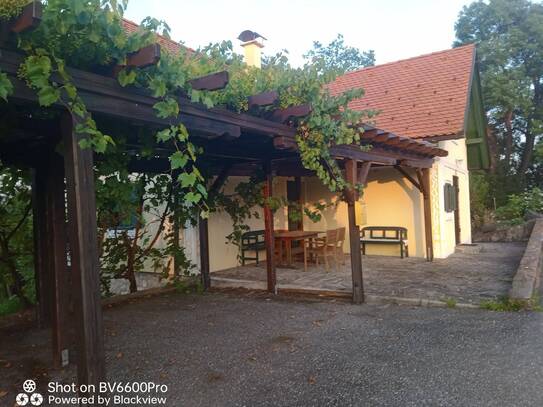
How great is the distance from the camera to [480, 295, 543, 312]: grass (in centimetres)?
545

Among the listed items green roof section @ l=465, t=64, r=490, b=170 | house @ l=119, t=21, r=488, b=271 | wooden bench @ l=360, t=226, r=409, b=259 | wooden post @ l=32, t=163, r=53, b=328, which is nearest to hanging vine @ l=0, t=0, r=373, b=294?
wooden post @ l=32, t=163, r=53, b=328

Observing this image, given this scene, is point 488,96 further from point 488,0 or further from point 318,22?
point 318,22

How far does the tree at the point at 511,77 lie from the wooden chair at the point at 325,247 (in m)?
15.5

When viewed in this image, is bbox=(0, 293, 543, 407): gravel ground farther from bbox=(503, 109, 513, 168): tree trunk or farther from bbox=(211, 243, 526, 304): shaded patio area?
bbox=(503, 109, 513, 168): tree trunk

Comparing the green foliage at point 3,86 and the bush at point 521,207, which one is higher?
the green foliage at point 3,86

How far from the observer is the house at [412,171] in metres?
9.85

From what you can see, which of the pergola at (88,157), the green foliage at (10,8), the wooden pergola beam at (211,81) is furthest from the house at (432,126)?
the green foliage at (10,8)

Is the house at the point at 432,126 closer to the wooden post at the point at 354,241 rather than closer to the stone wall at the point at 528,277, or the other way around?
the stone wall at the point at 528,277

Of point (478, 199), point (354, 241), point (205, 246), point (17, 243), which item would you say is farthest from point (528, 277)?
point (478, 199)

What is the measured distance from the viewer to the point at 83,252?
2.76 metres

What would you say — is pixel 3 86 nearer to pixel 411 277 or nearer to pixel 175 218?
pixel 175 218

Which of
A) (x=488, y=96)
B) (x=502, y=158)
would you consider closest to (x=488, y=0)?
(x=488, y=96)

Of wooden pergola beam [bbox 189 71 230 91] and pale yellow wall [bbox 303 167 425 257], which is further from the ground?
wooden pergola beam [bbox 189 71 230 91]

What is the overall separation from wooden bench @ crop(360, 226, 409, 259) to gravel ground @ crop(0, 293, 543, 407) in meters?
4.41
